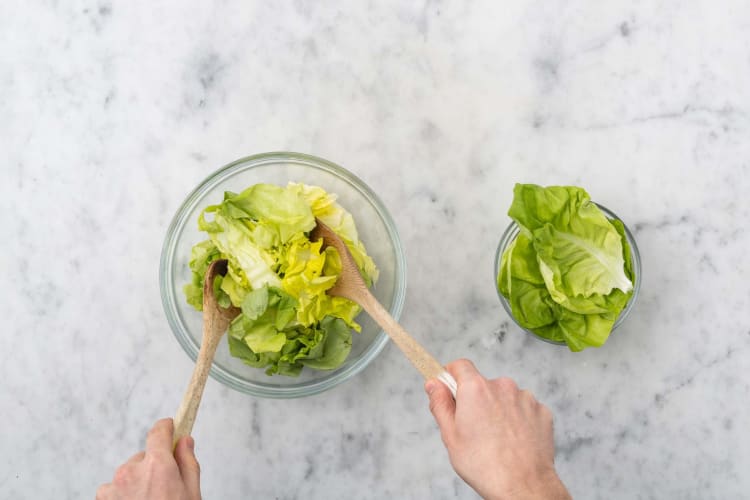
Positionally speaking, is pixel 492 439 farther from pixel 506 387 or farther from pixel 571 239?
pixel 571 239

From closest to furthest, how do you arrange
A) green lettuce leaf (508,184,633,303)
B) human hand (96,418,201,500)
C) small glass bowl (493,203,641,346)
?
human hand (96,418,201,500) → green lettuce leaf (508,184,633,303) → small glass bowl (493,203,641,346)

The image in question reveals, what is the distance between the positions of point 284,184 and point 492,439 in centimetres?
71

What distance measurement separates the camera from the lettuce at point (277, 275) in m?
1.43

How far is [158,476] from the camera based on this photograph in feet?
4.13

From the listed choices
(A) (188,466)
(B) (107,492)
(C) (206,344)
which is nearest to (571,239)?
(C) (206,344)

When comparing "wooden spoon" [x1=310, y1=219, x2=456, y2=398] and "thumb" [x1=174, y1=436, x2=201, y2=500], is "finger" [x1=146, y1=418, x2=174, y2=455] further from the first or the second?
"wooden spoon" [x1=310, y1=219, x2=456, y2=398]

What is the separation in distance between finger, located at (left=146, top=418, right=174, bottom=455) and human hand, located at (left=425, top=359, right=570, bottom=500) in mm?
473

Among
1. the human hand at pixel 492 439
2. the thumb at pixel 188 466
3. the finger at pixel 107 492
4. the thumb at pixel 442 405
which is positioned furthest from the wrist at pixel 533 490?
the finger at pixel 107 492

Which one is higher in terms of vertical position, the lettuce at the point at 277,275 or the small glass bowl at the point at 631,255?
the lettuce at the point at 277,275

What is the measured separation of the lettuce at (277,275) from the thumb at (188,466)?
0.22 metres

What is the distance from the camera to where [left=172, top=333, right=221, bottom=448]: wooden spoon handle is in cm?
134

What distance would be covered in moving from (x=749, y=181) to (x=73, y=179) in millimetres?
1614

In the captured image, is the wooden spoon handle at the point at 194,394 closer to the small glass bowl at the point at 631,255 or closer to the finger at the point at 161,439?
the finger at the point at 161,439

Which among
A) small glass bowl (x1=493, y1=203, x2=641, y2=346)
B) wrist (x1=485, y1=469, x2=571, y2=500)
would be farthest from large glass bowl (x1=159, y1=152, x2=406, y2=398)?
wrist (x1=485, y1=469, x2=571, y2=500)
